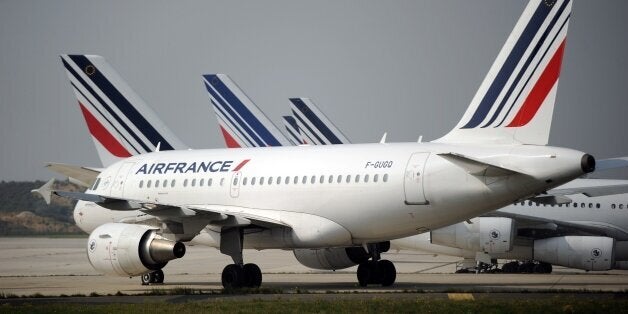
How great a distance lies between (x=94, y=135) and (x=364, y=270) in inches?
539

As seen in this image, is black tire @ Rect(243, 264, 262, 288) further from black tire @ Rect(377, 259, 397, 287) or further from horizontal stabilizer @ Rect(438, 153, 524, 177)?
horizontal stabilizer @ Rect(438, 153, 524, 177)

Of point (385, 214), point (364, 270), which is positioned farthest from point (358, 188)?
point (364, 270)

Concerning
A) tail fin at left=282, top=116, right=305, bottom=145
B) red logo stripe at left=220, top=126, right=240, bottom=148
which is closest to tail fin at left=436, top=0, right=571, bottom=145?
red logo stripe at left=220, top=126, right=240, bottom=148

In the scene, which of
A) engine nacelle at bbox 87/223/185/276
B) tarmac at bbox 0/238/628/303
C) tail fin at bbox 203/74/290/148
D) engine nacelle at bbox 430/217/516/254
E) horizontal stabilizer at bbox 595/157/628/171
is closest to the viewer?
horizontal stabilizer at bbox 595/157/628/171

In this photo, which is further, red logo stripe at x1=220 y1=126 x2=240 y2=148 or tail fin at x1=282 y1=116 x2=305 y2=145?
tail fin at x1=282 y1=116 x2=305 y2=145

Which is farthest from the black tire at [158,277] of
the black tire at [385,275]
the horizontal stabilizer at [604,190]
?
the horizontal stabilizer at [604,190]

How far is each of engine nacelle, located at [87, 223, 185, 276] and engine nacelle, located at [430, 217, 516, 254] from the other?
11753 millimetres

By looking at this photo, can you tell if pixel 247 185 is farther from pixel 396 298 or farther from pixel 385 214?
pixel 396 298

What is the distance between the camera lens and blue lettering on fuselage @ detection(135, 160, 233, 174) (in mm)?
35062

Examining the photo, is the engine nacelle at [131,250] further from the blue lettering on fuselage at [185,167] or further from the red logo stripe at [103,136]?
the red logo stripe at [103,136]

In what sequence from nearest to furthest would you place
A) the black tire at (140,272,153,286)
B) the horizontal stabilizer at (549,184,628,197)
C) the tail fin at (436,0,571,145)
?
1. the tail fin at (436,0,571,145)
2. the black tire at (140,272,153,286)
3. the horizontal stabilizer at (549,184,628,197)

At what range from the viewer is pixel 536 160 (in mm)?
27500

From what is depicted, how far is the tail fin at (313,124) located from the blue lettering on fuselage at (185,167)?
17.5 m

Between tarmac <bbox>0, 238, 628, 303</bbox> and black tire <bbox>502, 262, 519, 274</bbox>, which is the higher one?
black tire <bbox>502, 262, 519, 274</bbox>
